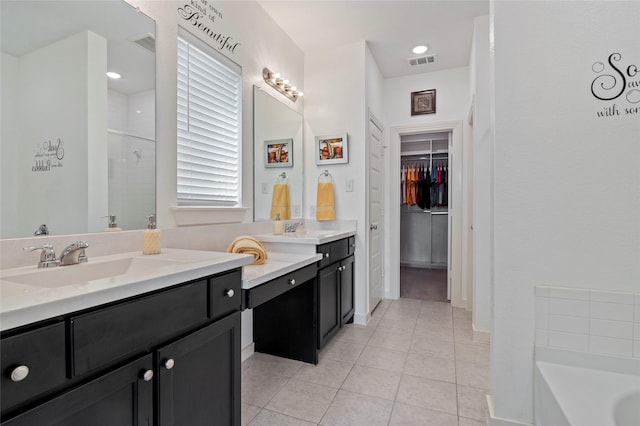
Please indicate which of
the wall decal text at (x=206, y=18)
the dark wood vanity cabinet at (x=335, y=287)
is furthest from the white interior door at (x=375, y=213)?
the wall decal text at (x=206, y=18)

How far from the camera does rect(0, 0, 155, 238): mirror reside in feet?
3.67

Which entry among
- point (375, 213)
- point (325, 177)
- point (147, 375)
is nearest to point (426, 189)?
point (375, 213)

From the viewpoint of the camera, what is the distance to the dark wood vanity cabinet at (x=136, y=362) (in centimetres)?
69

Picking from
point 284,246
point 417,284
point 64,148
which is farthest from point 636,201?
point 417,284

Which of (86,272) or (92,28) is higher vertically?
(92,28)

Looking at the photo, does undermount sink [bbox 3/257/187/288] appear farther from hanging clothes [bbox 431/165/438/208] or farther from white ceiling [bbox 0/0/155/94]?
hanging clothes [bbox 431/165/438/208]

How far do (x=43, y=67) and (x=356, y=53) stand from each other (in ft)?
8.54

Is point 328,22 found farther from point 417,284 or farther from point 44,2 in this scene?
point 417,284

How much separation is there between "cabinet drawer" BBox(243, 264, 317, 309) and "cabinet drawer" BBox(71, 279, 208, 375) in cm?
31

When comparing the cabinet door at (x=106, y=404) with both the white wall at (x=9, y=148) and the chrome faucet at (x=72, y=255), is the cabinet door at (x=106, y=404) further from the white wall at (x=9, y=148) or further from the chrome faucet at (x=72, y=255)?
the white wall at (x=9, y=148)

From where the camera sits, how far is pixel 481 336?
270 cm

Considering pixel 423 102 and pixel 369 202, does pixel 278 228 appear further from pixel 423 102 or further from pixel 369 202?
pixel 423 102

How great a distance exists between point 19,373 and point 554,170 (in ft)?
6.53

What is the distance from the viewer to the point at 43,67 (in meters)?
1.20
